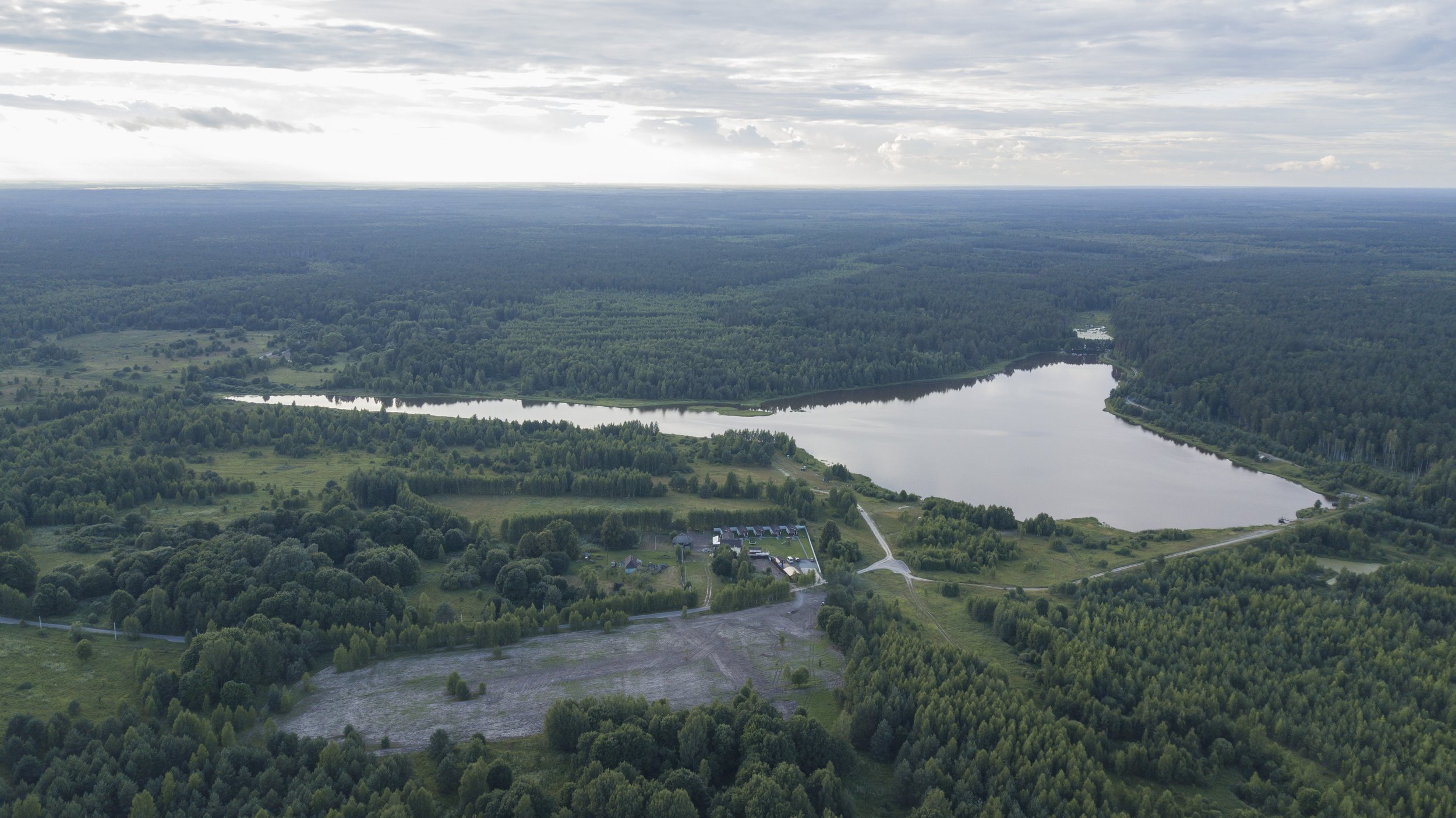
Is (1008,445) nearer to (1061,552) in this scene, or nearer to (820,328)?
(1061,552)

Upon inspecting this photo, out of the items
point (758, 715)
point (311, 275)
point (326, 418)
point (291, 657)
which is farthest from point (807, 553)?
point (311, 275)

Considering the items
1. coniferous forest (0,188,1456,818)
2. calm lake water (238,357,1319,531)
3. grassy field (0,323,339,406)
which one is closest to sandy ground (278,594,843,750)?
coniferous forest (0,188,1456,818)

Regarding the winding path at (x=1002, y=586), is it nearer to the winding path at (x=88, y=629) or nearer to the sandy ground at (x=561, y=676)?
the sandy ground at (x=561, y=676)

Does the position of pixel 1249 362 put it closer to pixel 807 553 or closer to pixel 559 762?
pixel 807 553

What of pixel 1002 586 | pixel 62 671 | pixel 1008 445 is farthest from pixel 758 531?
pixel 62 671

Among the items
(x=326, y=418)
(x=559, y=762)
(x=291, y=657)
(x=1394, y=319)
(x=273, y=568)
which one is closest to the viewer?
(x=559, y=762)

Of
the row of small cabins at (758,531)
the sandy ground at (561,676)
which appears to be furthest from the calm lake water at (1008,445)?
the sandy ground at (561,676)
